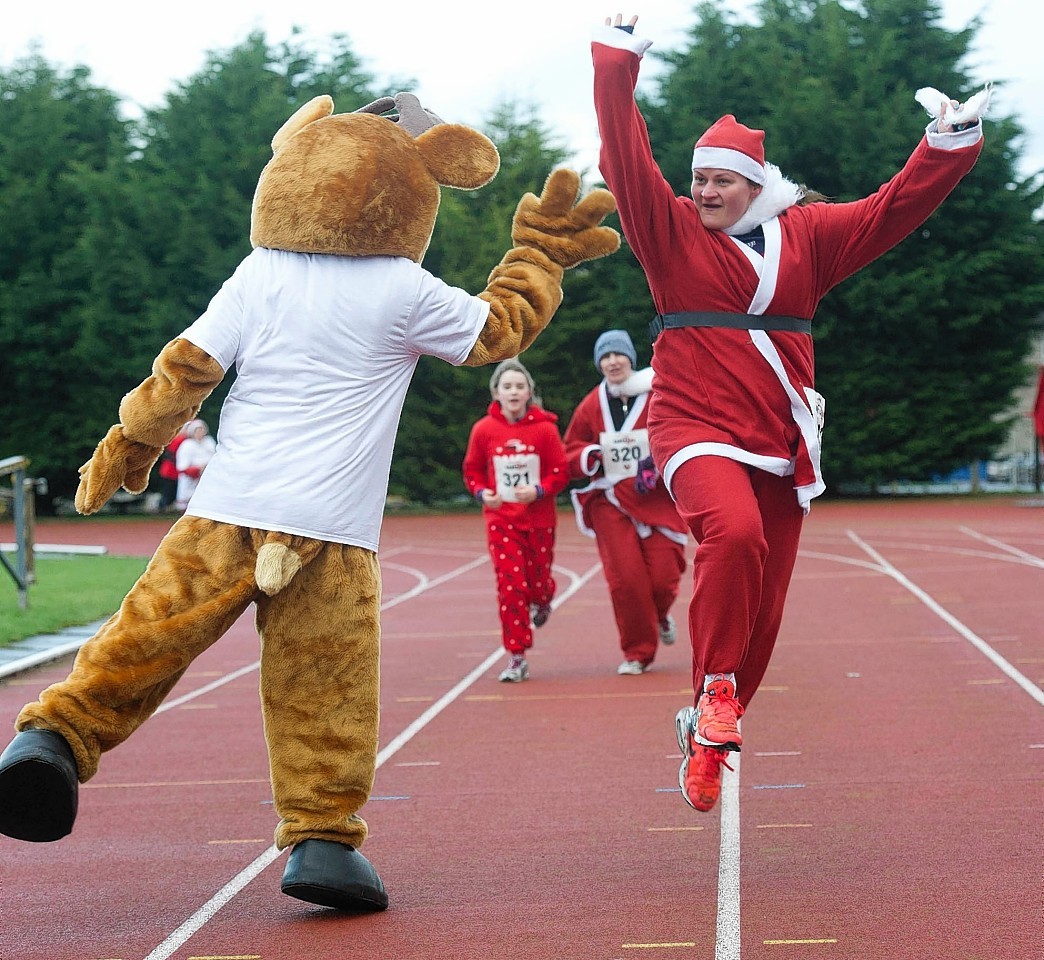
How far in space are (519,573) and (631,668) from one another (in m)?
0.93

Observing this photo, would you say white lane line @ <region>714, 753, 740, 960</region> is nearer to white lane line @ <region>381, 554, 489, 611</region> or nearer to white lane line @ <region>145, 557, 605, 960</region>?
white lane line @ <region>145, 557, 605, 960</region>

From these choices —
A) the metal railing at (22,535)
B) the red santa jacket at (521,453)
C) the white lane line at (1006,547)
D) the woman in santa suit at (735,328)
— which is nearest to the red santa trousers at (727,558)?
A: the woman in santa suit at (735,328)

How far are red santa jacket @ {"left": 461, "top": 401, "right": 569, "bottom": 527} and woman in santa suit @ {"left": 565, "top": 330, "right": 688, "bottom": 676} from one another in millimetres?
145

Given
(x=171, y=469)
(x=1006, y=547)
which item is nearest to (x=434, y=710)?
(x=1006, y=547)

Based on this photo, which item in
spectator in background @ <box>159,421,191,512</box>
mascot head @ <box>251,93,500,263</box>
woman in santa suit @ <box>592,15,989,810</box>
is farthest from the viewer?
spectator in background @ <box>159,421,191,512</box>

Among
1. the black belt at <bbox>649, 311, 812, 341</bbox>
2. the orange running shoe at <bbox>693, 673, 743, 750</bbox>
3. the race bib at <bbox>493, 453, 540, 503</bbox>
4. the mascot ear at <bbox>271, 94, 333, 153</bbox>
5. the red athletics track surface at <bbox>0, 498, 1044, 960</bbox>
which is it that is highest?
the mascot ear at <bbox>271, 94, 333, 153</bbox>

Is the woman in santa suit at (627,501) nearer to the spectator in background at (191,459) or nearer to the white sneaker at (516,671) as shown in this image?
the white sneaker at (516,671)

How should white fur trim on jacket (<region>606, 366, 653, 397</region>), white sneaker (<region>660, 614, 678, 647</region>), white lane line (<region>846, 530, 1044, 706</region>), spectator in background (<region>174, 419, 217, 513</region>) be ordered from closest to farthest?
white lane line (<region>846, 530, 1044, 706</region>) < white fur trim on jacket (<region>606, 366, 653, 397</region>) < white sneaker (<region>660, 614, 678, 647</region>) < spectator in background (<region>174, 419, 217, 513</region>)

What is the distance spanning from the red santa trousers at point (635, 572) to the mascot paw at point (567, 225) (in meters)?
4.84

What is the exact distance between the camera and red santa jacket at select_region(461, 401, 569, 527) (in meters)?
9.62

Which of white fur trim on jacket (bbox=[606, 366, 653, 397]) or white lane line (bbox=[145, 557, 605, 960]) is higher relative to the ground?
white fur trim on jacket (bbox=[606, 366, 653, 397])

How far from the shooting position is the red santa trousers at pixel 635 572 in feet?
31.7

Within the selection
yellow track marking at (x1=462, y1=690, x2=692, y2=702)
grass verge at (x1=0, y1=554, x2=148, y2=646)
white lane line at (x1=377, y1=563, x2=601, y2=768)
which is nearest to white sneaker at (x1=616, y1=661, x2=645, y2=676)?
yellow track marking at (x1=462, y1=690, x2=692, y2=702)

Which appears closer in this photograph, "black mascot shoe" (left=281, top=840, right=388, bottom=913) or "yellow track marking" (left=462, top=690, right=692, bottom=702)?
"black mascot shoe" (left=281, top=840, right=388, bottom=913)
